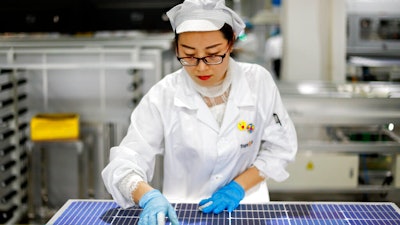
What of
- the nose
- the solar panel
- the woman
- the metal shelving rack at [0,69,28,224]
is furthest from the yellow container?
the nose

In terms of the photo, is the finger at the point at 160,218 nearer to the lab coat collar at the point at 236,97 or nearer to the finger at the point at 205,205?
the finger at the point at 205,205

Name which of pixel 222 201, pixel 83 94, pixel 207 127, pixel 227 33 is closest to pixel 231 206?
pixel 222 201

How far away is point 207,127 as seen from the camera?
175 centimetres

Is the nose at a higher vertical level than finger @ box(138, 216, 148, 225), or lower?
higher

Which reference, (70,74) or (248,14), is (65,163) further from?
(248,14)

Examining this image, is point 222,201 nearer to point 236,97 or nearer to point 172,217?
point 172,217

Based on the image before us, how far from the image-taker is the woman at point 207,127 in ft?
5.24

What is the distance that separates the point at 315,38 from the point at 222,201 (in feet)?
8.19

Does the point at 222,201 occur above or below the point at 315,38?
below

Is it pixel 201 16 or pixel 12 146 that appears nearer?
pixel 201 16

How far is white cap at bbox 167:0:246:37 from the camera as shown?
1587 millimetres

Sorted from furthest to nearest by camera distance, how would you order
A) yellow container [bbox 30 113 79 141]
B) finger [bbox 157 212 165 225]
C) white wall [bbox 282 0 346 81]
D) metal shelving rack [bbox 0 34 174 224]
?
white wall [bbox 282 0 346 81], metal shelving rack [bbox 0 34 174 224], yellow container [bbox 30 113 79 141], finger [bbox 157 212 165 225]

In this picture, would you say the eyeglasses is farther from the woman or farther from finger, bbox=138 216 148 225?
finger, bbox=138 216 148 225

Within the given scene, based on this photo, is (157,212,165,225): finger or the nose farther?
the nose
